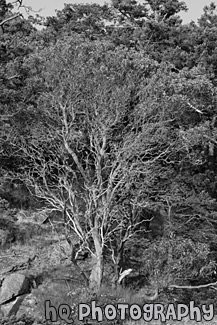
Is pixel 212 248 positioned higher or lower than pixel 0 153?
lower

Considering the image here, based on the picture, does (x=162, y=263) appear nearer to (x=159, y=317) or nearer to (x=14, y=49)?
(x=159, y=317)

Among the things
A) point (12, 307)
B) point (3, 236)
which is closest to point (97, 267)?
point (12, 307)

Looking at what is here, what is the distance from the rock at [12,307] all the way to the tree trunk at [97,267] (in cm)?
173

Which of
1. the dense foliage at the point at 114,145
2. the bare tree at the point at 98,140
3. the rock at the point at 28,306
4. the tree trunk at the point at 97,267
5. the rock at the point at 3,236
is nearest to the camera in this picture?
the rock at the point at 28,306

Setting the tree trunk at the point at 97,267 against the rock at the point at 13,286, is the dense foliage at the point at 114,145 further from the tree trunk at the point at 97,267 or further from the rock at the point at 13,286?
the rock at the point at 13,286

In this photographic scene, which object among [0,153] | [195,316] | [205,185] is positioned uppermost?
[0,153]

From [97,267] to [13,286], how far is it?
2.08 m

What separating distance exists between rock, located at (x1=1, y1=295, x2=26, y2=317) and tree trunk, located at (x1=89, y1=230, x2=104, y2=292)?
1.73 meters

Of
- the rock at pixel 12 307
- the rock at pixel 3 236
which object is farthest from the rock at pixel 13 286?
the rock at pixel 3 236

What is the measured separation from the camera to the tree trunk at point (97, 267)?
11.5 metres

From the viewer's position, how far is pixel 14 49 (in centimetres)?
1425

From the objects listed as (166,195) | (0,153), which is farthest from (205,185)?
(0,153)

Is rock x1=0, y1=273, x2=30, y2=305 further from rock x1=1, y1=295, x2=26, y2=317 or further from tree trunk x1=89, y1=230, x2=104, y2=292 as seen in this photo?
tree trunk x1=89, y1=230, x2=104, y2=292

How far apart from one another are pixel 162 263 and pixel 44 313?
3.24 meters
